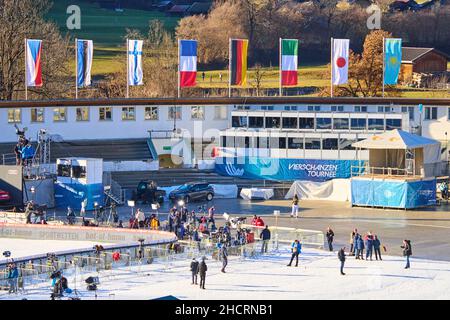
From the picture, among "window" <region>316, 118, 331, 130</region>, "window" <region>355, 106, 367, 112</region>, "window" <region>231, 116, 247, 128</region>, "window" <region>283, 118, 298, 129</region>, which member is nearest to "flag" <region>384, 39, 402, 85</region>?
"window" <region>355, 106, 367, 112</region>

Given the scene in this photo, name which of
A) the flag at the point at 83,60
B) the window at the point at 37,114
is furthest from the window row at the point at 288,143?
the window at the point at 37,114

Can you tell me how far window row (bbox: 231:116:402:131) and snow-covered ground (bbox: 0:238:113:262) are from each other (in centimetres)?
2126

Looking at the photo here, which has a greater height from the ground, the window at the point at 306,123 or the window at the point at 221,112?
the window at the point at 221,112

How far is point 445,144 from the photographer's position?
6769 centimetres

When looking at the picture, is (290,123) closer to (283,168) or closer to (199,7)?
(283,168)

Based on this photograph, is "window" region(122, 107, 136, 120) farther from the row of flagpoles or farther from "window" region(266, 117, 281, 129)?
"window" region(266, 117, 281, 129)

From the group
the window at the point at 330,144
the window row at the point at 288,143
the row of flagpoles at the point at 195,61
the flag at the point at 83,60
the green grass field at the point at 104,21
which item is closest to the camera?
the row of flagpoles at the point at 195,61

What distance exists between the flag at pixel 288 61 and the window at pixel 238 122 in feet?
9.53

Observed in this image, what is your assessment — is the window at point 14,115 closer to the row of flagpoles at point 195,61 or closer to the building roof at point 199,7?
the row of flagpoles at point 195,61

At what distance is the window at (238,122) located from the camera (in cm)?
6806

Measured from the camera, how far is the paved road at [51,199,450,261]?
47.0m

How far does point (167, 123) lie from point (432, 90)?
108 feet
